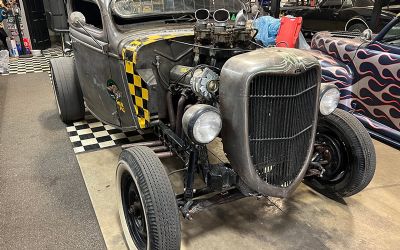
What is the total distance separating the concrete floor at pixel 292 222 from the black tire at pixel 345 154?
173mm

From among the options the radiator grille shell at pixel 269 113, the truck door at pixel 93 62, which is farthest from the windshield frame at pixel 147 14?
the radiator grille shell at pixel 269 113

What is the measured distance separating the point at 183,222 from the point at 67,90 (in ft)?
7.02

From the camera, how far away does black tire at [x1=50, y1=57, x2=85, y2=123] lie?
359 cm

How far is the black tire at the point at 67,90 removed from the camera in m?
3.59

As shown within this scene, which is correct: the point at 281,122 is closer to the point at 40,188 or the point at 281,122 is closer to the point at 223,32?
the point at 223,32

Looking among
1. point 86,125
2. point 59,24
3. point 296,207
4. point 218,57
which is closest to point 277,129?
point 218,57

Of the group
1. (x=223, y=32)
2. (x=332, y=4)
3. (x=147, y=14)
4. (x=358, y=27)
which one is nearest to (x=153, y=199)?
(x=223, y=32)

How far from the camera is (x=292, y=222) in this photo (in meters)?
2.27

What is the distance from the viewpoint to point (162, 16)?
9.29ft

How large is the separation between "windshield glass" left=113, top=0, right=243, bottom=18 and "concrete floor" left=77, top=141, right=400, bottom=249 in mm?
1366

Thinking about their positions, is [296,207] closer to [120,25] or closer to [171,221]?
[171,221]

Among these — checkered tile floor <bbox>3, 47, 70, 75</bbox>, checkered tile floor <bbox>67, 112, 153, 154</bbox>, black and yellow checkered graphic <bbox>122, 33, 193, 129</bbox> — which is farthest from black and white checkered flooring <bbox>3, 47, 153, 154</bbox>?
checkered tile floor <bbox>3, 47, 70, 75</bbox>

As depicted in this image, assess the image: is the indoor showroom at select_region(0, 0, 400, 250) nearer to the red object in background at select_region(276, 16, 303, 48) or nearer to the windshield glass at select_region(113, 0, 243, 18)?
the windshield glass at select_region(113, 0, 243, 18)

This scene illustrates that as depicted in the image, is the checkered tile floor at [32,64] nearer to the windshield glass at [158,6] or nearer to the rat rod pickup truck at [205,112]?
the rat rod pickup truck at [205,112]
